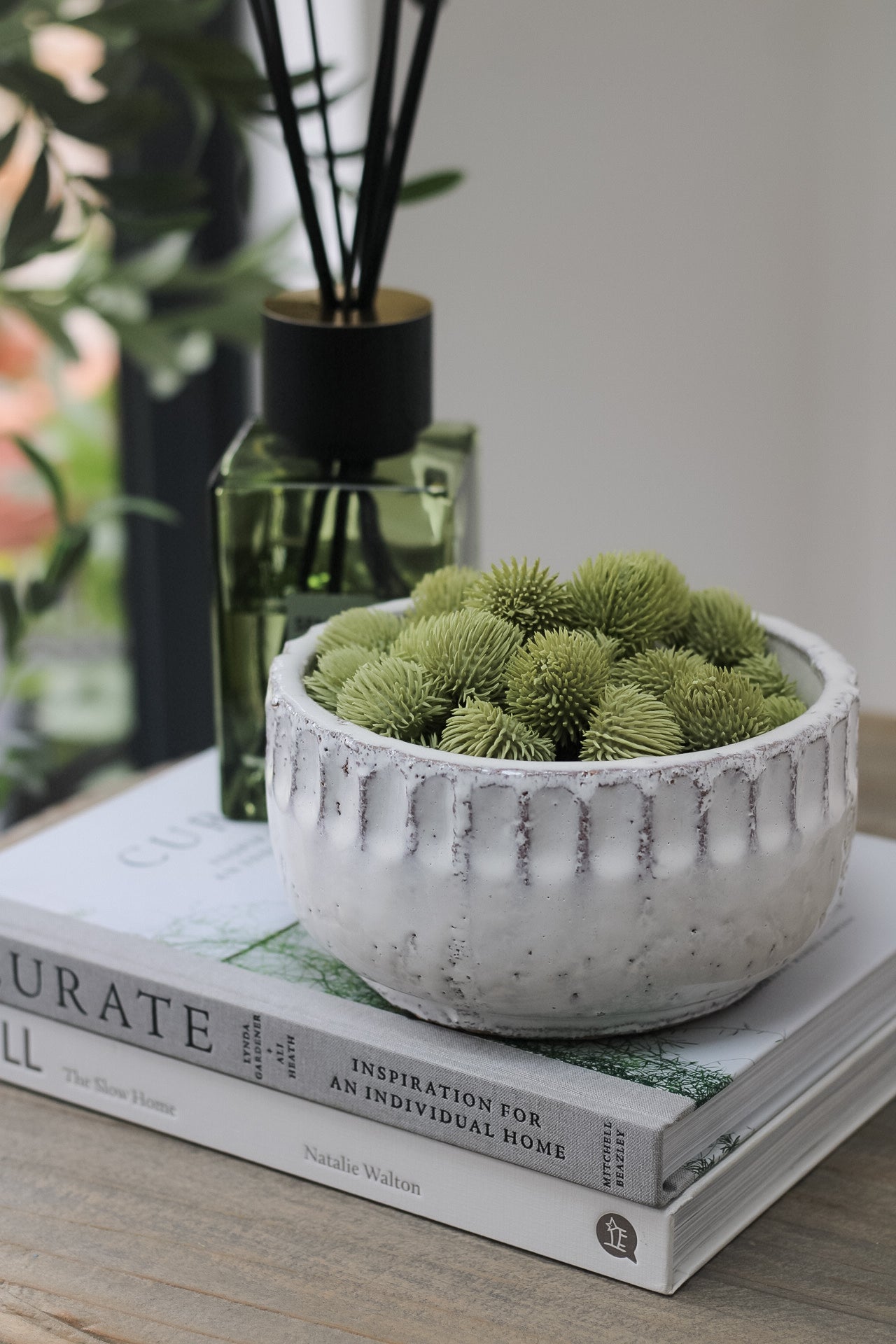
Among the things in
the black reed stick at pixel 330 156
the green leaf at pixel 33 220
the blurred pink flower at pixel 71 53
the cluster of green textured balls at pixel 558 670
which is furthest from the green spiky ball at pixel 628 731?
→ the blurred pink flower at pixel 71 53

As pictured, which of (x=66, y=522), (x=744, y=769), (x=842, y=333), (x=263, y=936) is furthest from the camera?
(x=842, y=333)

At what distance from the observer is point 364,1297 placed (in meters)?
0.37

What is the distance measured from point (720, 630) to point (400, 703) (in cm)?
11

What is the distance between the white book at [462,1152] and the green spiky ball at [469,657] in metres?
0.12

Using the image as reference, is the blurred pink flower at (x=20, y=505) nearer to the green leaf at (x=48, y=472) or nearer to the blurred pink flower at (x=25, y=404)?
the blurred pink flower at (x=25, y=404)

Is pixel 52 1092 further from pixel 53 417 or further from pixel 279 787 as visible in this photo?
pixel 53 417

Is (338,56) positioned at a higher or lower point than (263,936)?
higher

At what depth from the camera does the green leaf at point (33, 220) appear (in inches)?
23.0

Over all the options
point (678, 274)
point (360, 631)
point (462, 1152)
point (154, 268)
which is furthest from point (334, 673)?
point (678, 274)

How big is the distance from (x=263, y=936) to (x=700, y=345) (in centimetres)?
78

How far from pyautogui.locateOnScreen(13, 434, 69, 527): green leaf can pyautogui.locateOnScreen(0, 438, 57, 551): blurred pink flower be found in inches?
17.9

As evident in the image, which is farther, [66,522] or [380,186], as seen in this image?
[66,522]

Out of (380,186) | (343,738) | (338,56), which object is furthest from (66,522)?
(338,56)

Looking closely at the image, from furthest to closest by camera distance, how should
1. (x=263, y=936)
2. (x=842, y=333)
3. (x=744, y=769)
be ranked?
(x=842, y=333), (x=263, y=936), (x=744, y=769)
